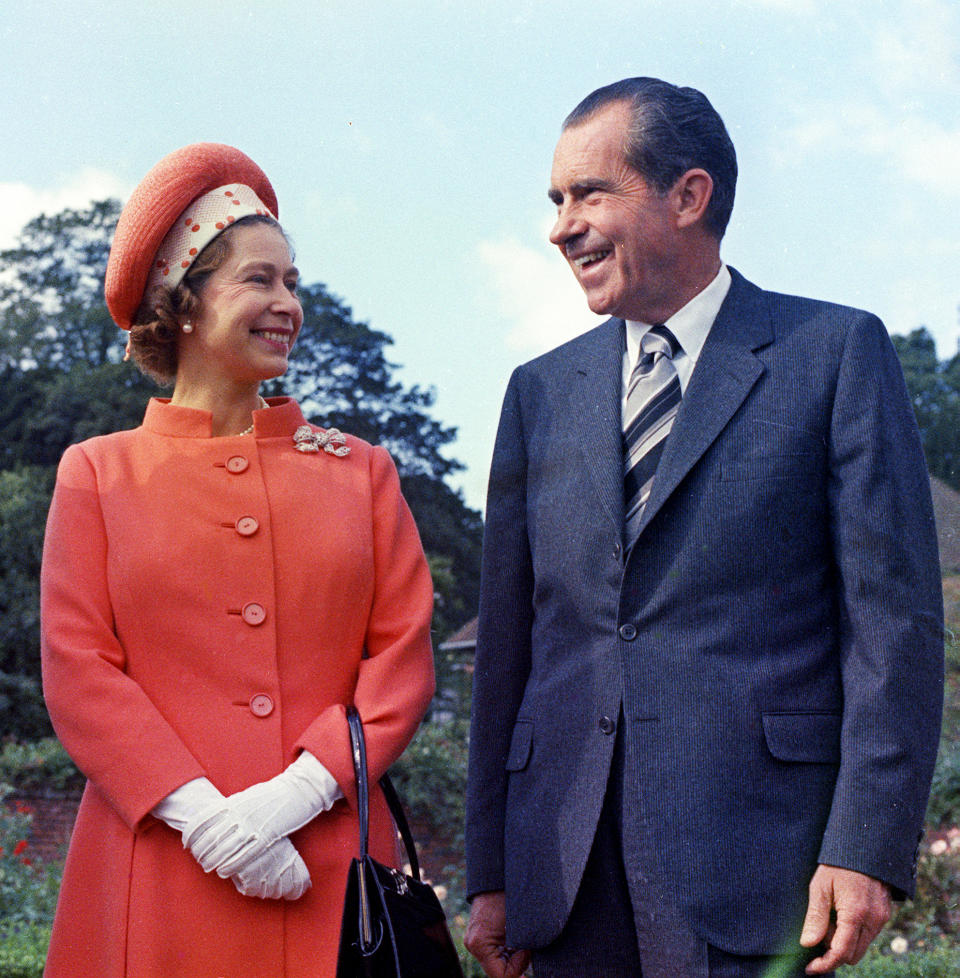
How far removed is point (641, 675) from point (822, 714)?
13.1 inches

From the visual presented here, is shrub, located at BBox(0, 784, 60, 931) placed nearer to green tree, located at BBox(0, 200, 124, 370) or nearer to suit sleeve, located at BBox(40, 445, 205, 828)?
suit sleeve, located at BBox(40, 445, 205, 828)

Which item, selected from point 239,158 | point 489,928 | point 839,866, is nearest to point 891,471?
point 839,866

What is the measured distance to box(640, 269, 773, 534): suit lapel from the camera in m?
2.43

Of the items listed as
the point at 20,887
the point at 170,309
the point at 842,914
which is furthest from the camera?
the point at 20,887

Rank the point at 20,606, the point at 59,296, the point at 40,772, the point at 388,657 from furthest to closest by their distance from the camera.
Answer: the point at 59,296 → the point at 20,606 → the point at 40,772 → the point at 388,657

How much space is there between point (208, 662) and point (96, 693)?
213 mm

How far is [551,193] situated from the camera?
2.74 metres

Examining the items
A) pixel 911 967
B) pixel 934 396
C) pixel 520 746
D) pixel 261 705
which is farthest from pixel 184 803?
pixel 934 396

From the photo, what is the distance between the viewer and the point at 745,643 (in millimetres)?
2338

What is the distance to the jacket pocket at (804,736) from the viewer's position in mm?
2277

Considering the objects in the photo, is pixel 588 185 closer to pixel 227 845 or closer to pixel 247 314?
pixel 247 314

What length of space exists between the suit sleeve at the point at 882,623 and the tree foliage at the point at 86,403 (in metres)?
11.0

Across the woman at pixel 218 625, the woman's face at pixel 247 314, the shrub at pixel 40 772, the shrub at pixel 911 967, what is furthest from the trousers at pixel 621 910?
the shrub at pixel 40 772

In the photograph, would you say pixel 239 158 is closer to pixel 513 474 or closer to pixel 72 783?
pixel 513 474
